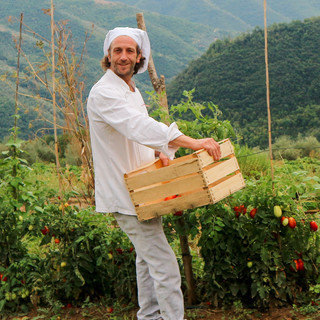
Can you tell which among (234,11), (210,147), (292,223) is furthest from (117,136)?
(234,11)

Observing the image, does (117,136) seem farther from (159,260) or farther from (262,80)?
(262,80)

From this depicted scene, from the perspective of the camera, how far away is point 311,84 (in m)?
21.2

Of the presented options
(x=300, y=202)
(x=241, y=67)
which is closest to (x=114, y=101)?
(x=300, y=202)

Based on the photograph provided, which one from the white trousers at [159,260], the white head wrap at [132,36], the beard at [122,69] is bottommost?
the white trousers at [159,260]

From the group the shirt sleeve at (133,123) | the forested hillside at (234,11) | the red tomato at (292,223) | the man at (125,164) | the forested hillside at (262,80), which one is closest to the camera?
the shirt sleeve at (133,123)

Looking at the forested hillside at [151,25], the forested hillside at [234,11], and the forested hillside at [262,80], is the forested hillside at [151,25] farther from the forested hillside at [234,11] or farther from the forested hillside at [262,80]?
the forested hillside at [262,80]

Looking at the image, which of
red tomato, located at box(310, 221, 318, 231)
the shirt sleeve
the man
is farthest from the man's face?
red tomato, located at box(310, 221, 318, 231)

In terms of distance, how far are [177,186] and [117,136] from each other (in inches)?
15.0

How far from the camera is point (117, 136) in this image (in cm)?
225

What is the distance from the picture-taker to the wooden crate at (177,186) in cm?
210

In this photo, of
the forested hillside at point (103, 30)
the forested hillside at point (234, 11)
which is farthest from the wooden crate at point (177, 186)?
the forested hillside at point (234, 11)

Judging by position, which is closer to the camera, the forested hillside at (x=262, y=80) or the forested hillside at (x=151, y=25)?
the forested hillside at (x=262, y=80)

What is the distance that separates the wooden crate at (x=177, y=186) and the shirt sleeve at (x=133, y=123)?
0.37ft

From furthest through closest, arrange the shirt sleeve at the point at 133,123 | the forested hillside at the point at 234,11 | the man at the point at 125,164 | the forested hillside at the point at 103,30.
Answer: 1. the forested hillside at the point at 234,11
2. the forested hillside at the point at 103,30
3. the man at the point at 125,164
4. the shirt sleeve at the point at 133,123
